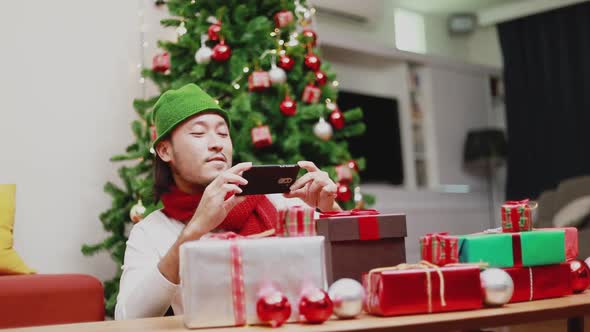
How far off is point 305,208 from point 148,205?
197 centimetres

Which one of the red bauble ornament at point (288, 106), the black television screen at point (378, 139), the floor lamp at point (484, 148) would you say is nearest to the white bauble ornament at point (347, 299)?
the red bauble ornament at point (288, 106)

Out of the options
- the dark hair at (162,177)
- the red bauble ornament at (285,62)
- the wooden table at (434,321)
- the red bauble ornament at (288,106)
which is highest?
the red bauble ornament at (285,62)

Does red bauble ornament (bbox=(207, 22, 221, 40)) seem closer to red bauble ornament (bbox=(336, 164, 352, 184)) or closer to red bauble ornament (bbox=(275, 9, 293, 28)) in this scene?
red bauble ornament (bbox=(275, 9, 293, 28))

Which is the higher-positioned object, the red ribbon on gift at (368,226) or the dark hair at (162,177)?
the dark hair at (162,177)

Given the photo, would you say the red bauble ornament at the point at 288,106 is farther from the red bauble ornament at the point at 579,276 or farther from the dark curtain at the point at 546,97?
the dark curtain at the point at 546,97

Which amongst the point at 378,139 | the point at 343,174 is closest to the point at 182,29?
the point at 343,174

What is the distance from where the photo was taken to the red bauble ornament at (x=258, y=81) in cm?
288

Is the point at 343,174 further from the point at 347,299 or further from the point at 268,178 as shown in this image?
the point at 347,299

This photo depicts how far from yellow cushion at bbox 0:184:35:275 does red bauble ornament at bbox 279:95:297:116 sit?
112 cm

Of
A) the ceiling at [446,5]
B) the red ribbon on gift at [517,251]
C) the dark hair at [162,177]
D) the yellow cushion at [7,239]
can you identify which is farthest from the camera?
the ceiling at [446,5]

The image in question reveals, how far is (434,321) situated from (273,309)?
22cm

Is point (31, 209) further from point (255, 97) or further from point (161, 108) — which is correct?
point (161, 108)

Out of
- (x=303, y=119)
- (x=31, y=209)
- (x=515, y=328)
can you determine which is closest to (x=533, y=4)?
(x=303, y=119)

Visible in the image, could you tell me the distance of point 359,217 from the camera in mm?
1084
